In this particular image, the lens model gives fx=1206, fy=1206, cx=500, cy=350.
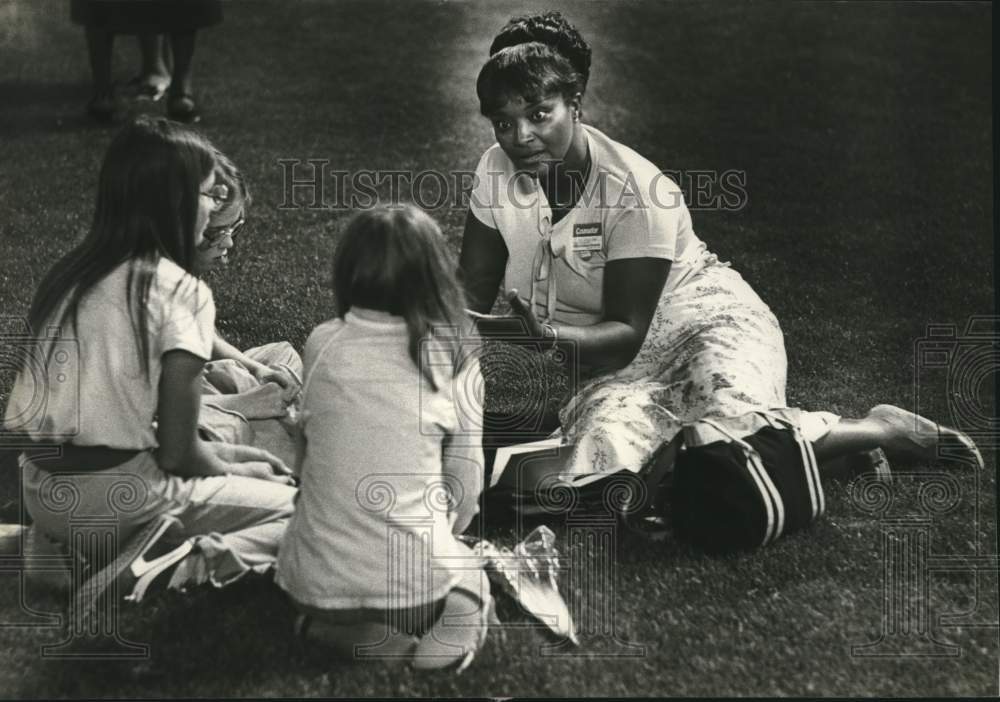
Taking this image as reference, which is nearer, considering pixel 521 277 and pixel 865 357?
pixel 521 277

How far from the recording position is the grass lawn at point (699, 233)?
9.34 ft

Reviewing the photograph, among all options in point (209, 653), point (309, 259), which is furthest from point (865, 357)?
point (209, 653)

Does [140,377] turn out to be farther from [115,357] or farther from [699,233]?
[699,233]

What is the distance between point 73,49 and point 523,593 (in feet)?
23.2

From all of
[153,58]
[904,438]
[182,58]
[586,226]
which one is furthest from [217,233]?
[153,58]

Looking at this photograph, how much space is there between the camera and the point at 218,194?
313 cm

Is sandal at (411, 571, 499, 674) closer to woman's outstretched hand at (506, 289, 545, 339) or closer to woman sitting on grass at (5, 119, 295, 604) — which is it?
woman sitting on grass at (5, 119, 295, 604)

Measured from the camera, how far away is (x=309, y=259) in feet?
19.0

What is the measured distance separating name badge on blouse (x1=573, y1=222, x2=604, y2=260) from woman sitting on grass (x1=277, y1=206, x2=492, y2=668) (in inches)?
43.0

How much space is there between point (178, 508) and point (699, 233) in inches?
154

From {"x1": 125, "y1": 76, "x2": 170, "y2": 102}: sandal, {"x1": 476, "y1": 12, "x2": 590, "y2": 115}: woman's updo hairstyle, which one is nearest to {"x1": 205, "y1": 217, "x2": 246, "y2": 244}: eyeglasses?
{"x1": 476, "y1": 12, "x2": 590, "y2": 115}: woman's updo hairstyle

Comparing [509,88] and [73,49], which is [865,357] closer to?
[509,88]

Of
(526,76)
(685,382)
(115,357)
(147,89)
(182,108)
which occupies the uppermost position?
(147,89)

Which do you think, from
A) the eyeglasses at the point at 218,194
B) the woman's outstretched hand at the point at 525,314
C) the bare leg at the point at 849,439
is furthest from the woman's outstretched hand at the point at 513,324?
the bare leg at the point at 849,439
